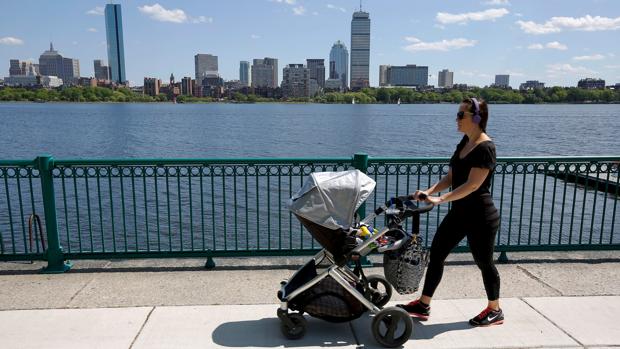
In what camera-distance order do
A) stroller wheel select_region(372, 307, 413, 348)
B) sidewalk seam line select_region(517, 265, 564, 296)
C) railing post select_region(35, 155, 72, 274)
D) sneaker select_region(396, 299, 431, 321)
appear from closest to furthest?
stroller wheel select_region(372, 307, 413, 348) < sneaker select_region(396, 299, 431, 321) < sidewalk seam line select_region(517, 265, 564, 296) < railing post select_region(35, 155, 72, 274)

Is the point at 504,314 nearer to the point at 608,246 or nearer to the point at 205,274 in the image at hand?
the point at 608,246

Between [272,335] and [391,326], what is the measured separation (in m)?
1.02

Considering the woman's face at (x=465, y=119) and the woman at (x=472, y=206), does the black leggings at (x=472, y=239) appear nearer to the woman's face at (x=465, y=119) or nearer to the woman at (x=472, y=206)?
the woman at (x=472, y=206)

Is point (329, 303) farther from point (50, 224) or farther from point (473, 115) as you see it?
point (50, 224)

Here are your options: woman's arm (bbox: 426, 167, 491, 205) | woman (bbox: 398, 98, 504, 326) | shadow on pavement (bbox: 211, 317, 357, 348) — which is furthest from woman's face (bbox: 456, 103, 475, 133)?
shadow on pavement (bbox: 211, 317, 357, 348)

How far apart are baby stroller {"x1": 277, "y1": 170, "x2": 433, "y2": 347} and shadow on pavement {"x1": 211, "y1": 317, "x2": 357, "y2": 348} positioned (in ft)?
0.35

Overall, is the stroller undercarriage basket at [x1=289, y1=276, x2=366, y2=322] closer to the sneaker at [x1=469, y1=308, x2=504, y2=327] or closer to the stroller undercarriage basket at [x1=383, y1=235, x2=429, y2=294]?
the stroller undercarriage basket at [x1=383, y1=235, x2=429, y2=294]

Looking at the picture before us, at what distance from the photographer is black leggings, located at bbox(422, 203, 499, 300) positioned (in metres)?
4.06

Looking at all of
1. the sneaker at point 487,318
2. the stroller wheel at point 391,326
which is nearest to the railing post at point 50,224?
the stroller wheel at point 391,326

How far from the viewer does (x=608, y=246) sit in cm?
635

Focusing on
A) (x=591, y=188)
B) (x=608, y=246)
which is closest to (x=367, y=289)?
(x=608, y=246)

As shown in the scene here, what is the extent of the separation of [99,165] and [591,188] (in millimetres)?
22962

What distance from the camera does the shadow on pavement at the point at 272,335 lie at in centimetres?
408

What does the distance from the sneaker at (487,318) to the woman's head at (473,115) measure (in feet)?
5.38
